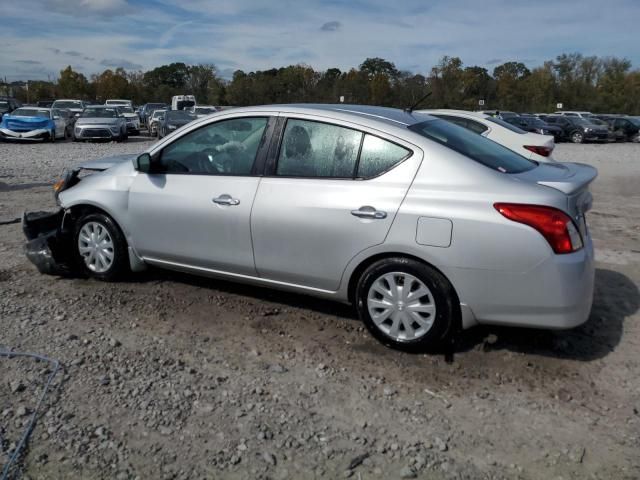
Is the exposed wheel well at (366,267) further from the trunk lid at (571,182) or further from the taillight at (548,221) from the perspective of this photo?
the trunk lid at (571,182)

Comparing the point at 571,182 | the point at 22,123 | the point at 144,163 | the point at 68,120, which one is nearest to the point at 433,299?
the point at 571,182

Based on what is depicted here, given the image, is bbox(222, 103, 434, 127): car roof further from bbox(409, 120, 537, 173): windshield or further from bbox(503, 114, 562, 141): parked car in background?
bbox(503, 114, 562, 141): parked car in background

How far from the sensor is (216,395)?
11.9 ft

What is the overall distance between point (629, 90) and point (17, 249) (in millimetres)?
70847

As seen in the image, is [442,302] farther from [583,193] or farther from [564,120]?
[564,120]

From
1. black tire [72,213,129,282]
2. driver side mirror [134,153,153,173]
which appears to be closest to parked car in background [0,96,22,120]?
black tire [72,213,129,282]

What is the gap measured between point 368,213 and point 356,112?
91cm

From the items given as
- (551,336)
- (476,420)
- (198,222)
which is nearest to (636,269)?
(551,336)

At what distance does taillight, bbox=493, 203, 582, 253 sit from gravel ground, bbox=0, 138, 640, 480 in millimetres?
877

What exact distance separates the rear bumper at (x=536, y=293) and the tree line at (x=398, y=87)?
1636 inches

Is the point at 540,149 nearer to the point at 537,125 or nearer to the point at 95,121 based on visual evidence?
the point at 95,121

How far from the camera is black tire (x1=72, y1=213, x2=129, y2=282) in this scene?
5309 mm

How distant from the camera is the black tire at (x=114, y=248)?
5309 mm

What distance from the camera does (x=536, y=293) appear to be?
3758mm
